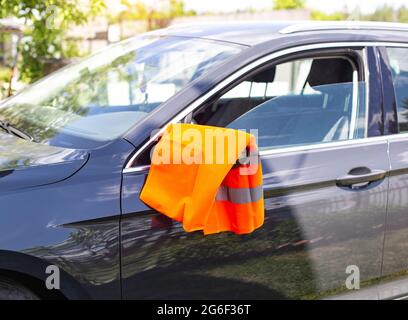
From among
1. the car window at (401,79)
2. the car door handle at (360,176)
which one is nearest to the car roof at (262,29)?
the car window at (401,79)

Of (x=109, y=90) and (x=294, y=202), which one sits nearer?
(x=294, y=202)

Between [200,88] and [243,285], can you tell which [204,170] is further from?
[243,285]

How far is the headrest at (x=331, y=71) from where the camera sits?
2872mm

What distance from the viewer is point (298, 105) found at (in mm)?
2918

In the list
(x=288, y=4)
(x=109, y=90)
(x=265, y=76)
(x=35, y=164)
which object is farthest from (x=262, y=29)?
(x=288, y=4)

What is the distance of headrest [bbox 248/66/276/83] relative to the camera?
2.67 m

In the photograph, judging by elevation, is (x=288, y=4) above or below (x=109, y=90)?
below

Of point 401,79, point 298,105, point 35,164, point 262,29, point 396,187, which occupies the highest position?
point 262,29

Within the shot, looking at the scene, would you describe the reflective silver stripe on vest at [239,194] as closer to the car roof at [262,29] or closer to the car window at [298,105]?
the car window at [298,105]

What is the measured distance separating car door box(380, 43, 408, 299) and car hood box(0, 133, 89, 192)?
1518 millimetres

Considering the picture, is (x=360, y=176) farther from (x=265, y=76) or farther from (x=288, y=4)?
(x=288, y=4)

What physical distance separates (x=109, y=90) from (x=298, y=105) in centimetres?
102

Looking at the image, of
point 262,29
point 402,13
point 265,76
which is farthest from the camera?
point 402,13

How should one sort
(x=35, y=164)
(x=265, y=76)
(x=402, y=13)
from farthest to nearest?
(x=402, y=13), (x=265, y=76), (x=35, y=164)
